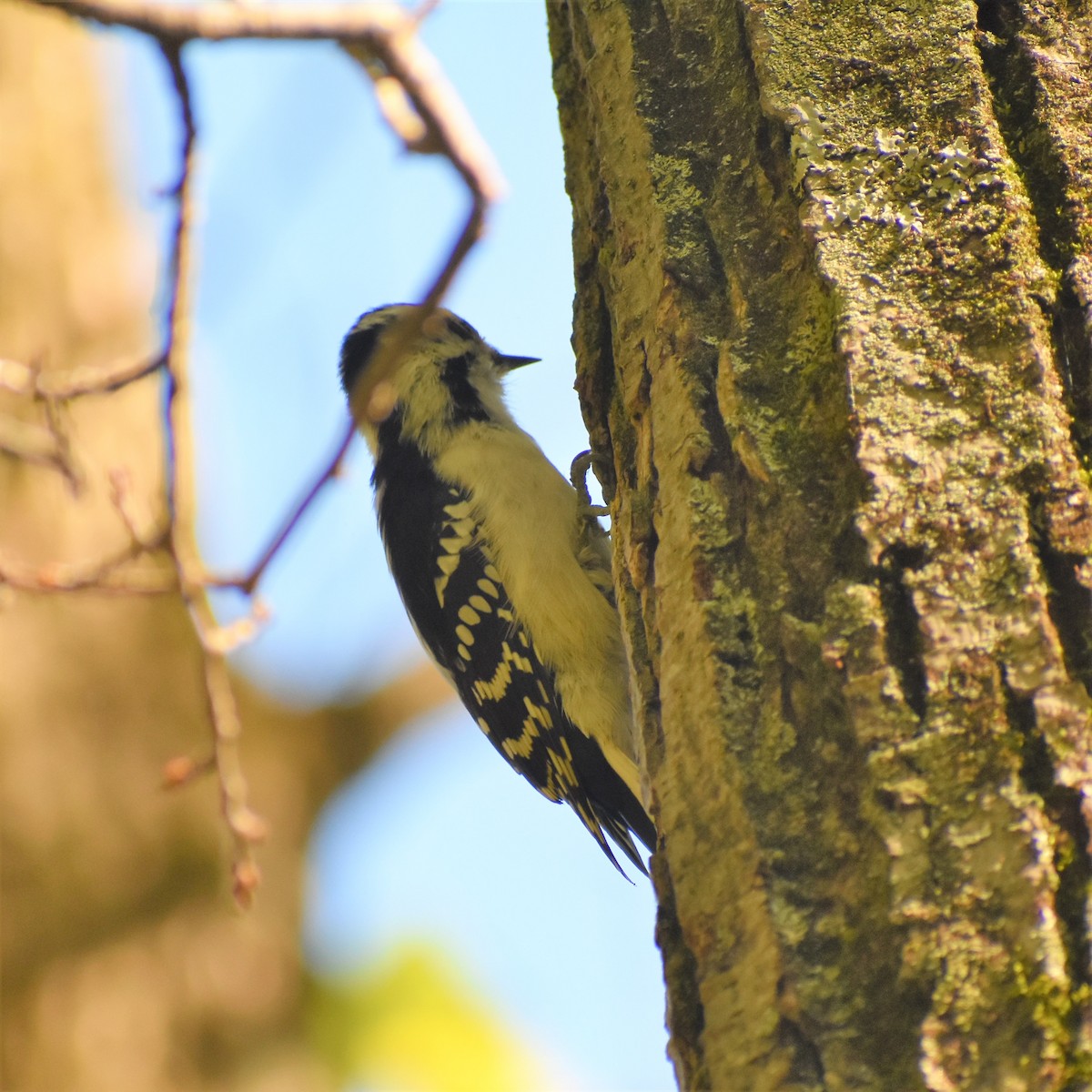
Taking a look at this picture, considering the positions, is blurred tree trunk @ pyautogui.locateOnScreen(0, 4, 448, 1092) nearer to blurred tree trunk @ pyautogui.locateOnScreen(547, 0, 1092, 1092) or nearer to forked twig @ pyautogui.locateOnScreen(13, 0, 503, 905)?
forked twig @ pyautogui.locateOnScreen(13, 0, 503, 905)

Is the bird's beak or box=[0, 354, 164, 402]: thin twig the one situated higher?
the bird's beak

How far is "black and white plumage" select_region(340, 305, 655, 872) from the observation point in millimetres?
3373

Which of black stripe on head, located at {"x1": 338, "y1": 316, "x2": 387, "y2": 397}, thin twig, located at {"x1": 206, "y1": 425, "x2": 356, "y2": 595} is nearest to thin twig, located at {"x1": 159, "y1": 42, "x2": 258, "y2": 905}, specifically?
thin twig, located at {"x1": 206, "y1": 425, "x2": 356, "y2": 595}

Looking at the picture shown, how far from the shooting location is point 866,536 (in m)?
1.45

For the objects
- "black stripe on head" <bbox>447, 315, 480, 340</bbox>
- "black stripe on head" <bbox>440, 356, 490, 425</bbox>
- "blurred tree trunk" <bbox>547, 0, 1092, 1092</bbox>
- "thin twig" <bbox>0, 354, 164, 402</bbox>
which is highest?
"black stripe on head" <bbox>447, 315, 480, 340</bbox>

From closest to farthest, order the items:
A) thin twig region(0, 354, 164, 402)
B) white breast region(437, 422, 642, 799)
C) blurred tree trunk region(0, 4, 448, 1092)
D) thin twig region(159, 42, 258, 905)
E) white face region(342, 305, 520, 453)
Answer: thin twig region(159, 42, 258, 905) → thin twig region(0, 354, 164, 402) → white breast region(437, 422, 642, 799) → white face region(342, 305, 520, 453) → blurred tree trunk region(0, 4, 448, 1092)

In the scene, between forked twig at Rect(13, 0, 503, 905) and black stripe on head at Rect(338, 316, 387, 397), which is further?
black stripe on head at Rect(338, 316, 387, 397)

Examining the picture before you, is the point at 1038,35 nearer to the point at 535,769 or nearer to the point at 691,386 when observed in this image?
the point at 691,386

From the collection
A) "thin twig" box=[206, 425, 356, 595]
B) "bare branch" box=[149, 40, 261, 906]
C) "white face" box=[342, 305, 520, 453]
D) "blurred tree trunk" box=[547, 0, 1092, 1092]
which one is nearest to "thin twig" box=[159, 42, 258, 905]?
"bare branch" box=[149, 40, 261, 906]

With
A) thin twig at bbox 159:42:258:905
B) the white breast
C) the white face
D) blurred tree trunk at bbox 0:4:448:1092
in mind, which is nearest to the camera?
thin twig at bbox 159:42:258:905

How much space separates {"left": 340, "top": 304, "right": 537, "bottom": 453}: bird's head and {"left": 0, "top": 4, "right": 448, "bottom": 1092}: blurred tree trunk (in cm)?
102

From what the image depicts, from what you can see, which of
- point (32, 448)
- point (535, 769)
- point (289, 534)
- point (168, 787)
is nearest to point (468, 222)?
point (289, 534)

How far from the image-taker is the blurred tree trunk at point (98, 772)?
16.2 ft

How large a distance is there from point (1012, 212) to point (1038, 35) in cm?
29
